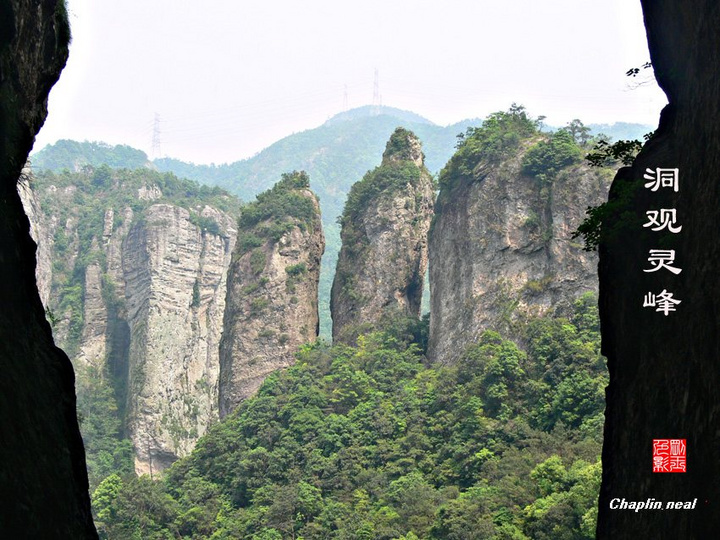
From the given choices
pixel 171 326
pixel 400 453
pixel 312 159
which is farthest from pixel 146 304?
pixel 312 159

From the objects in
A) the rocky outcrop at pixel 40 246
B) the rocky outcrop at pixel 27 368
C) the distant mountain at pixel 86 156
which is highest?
the distant mountain at pixel 86 156

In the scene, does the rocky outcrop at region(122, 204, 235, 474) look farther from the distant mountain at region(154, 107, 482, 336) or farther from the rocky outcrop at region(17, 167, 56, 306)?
the distant mountain at region(154, 107, 482, 336)

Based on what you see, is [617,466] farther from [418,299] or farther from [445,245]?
[418,299]

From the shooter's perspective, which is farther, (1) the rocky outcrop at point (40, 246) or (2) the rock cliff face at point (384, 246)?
(1) the rocky outcrop at point (40, 246)

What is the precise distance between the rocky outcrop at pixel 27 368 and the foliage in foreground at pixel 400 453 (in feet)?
52.2

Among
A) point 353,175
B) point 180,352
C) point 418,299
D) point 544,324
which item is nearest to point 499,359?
point 544,324

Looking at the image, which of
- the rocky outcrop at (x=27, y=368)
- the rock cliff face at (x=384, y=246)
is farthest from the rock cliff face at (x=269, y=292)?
the rocky outcrop at (x=27, y=368)

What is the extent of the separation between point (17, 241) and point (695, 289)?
817cm

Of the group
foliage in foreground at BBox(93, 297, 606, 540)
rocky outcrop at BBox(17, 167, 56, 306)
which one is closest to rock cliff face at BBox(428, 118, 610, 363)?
foliage in foreground at BBox(93, 297, 606, 540)

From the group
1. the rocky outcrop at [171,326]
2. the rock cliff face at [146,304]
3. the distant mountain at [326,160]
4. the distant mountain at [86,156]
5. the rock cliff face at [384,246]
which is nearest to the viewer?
the rock cliff face at [384,246]

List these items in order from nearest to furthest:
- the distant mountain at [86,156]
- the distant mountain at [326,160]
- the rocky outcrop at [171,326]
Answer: the rocky outcrop at [171,326] < the distant mountain at [86,156] < the distant mountain at [326,160]

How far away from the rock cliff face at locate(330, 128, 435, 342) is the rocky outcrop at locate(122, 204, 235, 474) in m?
24.2

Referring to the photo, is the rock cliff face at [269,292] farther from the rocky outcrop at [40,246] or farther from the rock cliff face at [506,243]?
the rocky outcrop at [40,246]

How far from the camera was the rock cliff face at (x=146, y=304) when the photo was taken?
69625 millimetres
